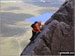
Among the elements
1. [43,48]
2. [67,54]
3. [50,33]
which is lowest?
[67,54]

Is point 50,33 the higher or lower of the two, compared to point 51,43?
higher

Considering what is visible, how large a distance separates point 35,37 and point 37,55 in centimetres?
91

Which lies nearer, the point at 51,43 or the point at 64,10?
the point at 51,43

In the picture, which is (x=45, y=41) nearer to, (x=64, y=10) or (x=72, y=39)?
(x=72, y=39)

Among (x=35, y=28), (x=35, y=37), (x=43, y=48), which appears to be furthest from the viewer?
(x=35, y=37)

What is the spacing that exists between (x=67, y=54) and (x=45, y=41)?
804 millimetres

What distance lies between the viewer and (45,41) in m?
4.26

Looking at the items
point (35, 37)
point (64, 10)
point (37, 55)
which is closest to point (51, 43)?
point (37, 55)

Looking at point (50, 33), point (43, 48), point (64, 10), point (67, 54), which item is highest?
point (64, 10)

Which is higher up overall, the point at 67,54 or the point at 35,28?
the point at 35,28

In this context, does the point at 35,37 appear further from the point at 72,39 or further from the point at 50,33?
the point at 72,39

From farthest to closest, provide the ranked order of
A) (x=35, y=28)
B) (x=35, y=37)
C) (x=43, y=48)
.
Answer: (x=35, y=37), (x=35, y=28), (x=43, y=48)

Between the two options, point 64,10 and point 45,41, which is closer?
point 45,41

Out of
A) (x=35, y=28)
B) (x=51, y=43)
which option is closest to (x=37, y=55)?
(x=51, y=43)
